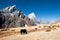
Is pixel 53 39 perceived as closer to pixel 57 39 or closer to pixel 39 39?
pixel 57 39

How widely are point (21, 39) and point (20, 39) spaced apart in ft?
0.53

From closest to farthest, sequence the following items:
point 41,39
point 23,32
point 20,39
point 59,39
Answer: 1. point 59,39
2. point 41,39
3. point 20,39
4. point 23,32

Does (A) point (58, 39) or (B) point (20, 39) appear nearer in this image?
(A) point (58, 39)

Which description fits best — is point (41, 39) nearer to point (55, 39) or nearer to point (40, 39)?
point (40, 39)

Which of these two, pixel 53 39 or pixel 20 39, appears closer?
pixel 53 39

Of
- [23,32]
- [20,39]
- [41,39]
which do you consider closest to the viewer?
[41,39]

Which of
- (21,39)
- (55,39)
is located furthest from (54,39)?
(21,39)

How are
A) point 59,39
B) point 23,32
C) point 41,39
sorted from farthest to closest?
1. point 23,32
2. point 41,39
3. point 59,39

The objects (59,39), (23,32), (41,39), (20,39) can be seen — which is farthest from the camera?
(23,32)

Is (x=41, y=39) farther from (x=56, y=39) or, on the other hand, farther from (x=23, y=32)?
(x=23, y=32)

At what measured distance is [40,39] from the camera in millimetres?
20969

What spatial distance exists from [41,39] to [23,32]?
38.2ft

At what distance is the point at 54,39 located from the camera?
1991cm

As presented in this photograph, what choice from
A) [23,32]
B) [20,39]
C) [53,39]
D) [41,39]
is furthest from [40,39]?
[23,32]
